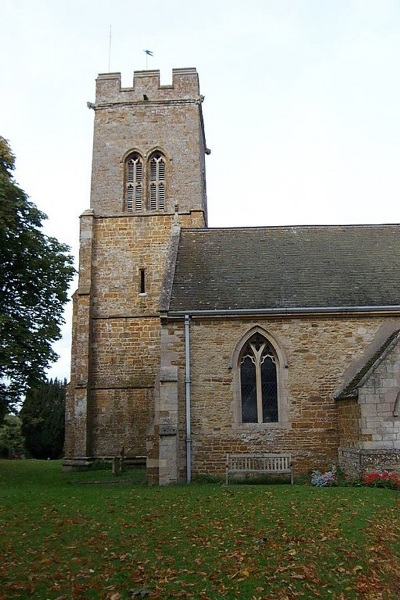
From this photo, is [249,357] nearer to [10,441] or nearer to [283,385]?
[283,385]

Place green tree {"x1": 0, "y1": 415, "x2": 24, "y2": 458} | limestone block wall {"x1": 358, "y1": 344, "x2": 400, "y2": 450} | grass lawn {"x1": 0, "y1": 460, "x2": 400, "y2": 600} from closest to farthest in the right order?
grass lawn {"x1": 0, "y1": 460, "x2": 400, "y2": 600}
limestone block wall {"x1": 358, "y1": 344, "x2": 400, "y2": 450}
green tree {"x1": 0, "y1": 415, "x2": 24, "y2": 458}

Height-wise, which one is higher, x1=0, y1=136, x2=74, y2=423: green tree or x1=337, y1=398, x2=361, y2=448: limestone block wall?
x1=0, y1=136, x2=74, y2=423: green tree

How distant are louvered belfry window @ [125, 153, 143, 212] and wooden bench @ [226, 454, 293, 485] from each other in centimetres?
1585

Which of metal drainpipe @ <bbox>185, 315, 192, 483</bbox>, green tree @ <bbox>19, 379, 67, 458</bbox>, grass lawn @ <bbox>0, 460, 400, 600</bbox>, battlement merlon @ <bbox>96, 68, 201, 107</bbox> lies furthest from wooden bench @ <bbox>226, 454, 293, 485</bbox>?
battlement merlon @ <bbox>96, 68, 201, 107</bbox>

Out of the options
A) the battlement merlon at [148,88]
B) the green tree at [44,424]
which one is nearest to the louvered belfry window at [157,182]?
the battlement merlon at [148,88]

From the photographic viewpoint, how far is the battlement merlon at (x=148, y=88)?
1159 inches

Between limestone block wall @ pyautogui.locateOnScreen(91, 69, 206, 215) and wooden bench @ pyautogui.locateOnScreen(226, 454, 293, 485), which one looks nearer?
wooden bench @ pyautogui.locateOnScreen(226, 454, 293, 485)

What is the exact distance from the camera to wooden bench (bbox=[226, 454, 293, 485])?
14992 millimetres

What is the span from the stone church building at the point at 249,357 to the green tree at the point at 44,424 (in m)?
7.96

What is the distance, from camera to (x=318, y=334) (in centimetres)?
1656

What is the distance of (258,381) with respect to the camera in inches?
650

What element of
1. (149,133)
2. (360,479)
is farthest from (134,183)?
(360,479)

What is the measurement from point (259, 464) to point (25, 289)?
9.54 meters

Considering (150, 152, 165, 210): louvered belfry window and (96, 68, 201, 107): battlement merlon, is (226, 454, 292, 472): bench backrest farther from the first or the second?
(96, 68, 201, 107): battlement merlon
